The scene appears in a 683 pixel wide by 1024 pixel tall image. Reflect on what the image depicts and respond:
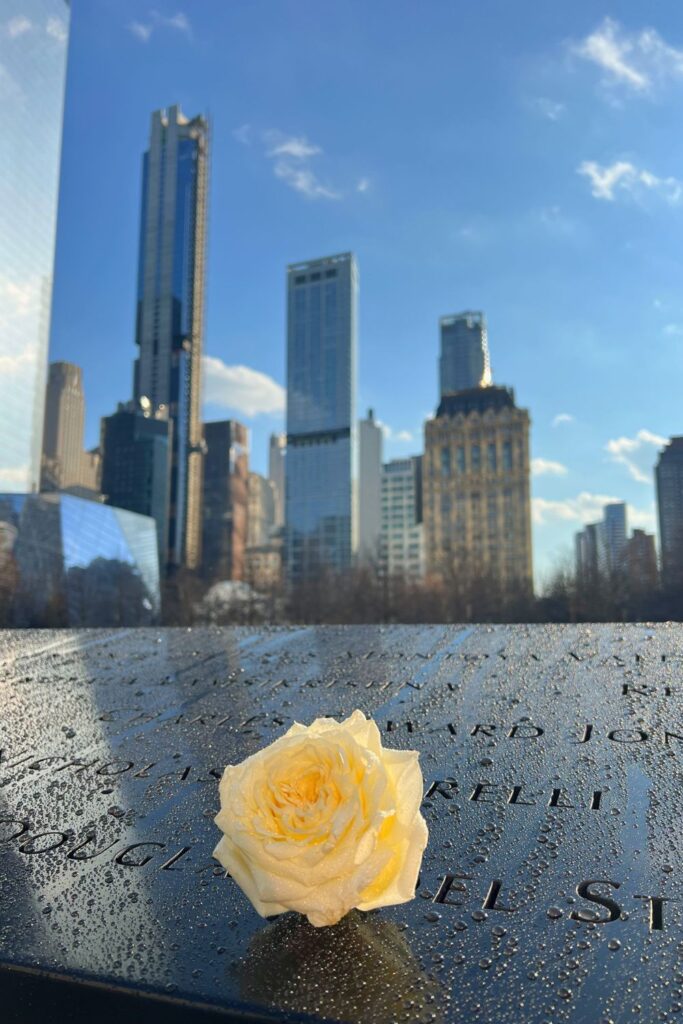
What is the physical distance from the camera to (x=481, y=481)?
82.4 m

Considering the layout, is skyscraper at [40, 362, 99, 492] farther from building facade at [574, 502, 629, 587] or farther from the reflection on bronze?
the reflection on bronze

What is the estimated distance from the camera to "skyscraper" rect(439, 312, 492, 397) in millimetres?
154750

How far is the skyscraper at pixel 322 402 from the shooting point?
4350 inches

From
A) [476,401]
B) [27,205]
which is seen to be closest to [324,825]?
[27,205]

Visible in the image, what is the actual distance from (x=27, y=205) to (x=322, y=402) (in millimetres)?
54359

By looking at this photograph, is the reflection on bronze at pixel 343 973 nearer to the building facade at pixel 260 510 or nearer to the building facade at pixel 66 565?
the building facade at pixel 66 565

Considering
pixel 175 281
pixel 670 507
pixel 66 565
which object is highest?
pixel 175 281

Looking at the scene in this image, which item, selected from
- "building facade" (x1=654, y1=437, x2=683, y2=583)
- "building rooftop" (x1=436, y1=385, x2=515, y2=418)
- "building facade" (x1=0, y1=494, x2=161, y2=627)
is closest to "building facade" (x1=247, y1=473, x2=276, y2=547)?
"building rooftop" (x1=436, y1=385, x2=515, y2=418)

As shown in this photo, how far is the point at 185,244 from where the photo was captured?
10450 cm

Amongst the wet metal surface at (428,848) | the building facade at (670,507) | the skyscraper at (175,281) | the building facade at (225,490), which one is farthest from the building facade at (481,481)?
the wet metal surface at (428,848)

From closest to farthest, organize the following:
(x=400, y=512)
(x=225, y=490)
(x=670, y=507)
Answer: (x=670, y=507) → (x=225, y=490) → (x=400, y=512)

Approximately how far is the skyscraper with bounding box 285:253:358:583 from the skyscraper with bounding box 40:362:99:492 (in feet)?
83.8

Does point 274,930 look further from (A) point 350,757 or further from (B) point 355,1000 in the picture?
(A) point 350,757

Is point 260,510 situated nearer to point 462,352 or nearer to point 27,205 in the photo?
point 462,352
